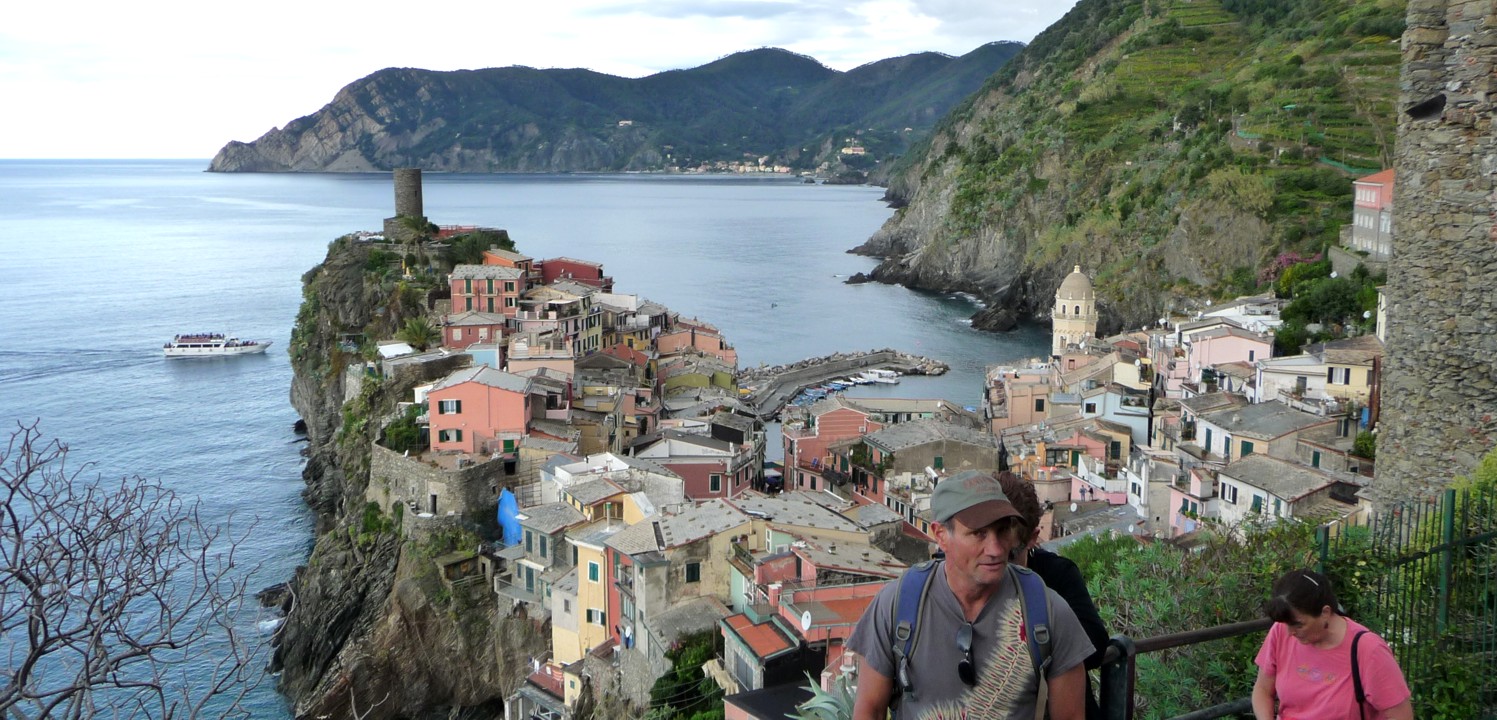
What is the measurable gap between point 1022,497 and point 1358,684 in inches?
44.3

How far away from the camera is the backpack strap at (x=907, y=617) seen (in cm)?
275

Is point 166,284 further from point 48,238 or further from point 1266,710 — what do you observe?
point 1266,710

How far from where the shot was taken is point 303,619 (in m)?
21.3

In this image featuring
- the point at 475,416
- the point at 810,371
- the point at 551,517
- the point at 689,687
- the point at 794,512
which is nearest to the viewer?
the point at 689,687

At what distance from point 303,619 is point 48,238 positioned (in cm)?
9215

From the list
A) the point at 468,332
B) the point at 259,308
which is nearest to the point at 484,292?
the point at 468,332

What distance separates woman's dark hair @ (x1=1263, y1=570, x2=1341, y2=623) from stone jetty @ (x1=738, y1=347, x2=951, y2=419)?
113ft

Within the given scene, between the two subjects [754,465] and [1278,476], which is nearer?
[1278,476]

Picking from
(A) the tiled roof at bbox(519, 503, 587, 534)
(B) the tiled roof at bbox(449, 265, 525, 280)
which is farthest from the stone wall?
(B) the tiled roof at bbox(449, 265, 525, 280)

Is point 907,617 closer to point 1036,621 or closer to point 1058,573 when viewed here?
point 1036,621

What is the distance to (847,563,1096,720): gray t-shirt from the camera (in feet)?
9.02

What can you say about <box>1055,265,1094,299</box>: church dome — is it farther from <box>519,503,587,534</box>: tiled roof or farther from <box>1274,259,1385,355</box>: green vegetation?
<box>519,503,587,534</box>: tiled roof

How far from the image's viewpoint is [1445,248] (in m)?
5.66

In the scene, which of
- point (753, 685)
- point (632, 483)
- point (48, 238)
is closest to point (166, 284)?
point (48, 238)
